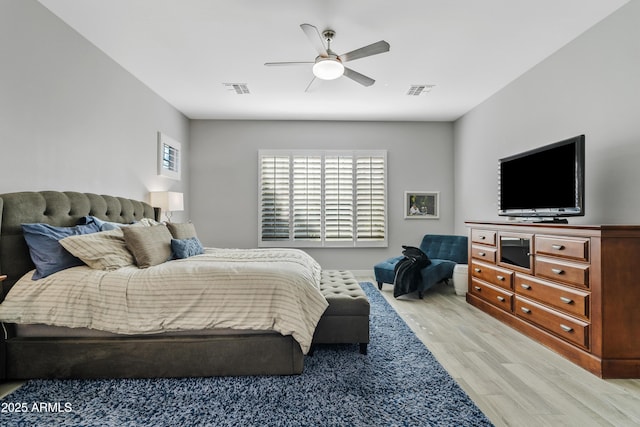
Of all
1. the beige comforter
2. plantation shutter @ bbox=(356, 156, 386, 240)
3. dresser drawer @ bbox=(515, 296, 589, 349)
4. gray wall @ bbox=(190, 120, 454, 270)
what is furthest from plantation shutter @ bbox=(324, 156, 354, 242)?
the beige comforter

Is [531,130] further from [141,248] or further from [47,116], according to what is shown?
[47,116]

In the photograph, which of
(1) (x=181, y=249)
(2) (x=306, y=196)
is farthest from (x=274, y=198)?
(1) (x=181, y=249)

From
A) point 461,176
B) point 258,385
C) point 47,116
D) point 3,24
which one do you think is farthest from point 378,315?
point 3,24

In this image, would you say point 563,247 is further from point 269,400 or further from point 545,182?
point 269,400

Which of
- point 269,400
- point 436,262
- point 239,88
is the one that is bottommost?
point 269,400

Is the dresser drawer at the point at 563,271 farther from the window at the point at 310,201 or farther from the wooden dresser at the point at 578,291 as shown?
the window at the point at 310,201

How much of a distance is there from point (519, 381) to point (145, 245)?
9.55 ft

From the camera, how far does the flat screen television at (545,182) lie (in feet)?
8.95

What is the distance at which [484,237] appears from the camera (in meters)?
3.75

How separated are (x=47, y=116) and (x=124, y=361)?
2.07 metres

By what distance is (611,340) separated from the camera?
2.23 metres

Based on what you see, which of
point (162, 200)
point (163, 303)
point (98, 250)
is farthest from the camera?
point (162, 200)

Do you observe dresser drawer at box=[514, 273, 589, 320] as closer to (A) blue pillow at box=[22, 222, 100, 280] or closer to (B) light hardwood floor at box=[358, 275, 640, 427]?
(B) light hardwood floor at box=[358, 275, 640, 427]

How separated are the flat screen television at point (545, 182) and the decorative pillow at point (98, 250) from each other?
3.65 metres
